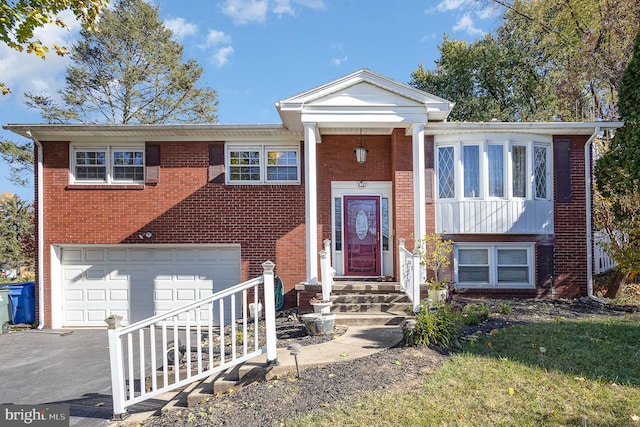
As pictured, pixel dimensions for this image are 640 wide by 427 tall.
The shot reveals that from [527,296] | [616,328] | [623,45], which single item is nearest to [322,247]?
[527,296]

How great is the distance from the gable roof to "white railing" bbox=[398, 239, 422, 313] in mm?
2819

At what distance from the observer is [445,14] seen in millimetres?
15430

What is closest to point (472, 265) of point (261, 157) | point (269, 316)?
point (261, 157)

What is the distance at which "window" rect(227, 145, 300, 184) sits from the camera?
9.80 meters

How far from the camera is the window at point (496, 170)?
9.45 m

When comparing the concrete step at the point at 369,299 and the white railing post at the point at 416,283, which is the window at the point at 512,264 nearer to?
the concrete step at the point at 369,299

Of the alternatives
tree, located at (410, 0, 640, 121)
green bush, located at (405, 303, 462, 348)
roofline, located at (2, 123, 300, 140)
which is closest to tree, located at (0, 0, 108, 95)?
roofline, located at (2, 123, 300, 140)

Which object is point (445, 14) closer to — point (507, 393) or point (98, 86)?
point (507, 393)

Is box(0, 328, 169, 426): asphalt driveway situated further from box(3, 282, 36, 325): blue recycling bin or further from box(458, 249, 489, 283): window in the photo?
box(458, 249, 489, 283): window

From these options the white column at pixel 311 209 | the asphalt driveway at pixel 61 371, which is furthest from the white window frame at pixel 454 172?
the asphalt driveway at pixel 61 371

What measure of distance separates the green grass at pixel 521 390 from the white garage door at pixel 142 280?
6.46 meters

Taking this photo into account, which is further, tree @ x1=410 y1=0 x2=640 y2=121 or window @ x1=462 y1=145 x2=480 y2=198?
tree @ x1=410 y1=0 x2=640 y2=121

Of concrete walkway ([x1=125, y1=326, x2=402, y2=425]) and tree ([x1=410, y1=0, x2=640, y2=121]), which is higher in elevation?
tree ([x1=410, y1=0, x2=640, y2=121])

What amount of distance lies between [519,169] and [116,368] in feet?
30.7
